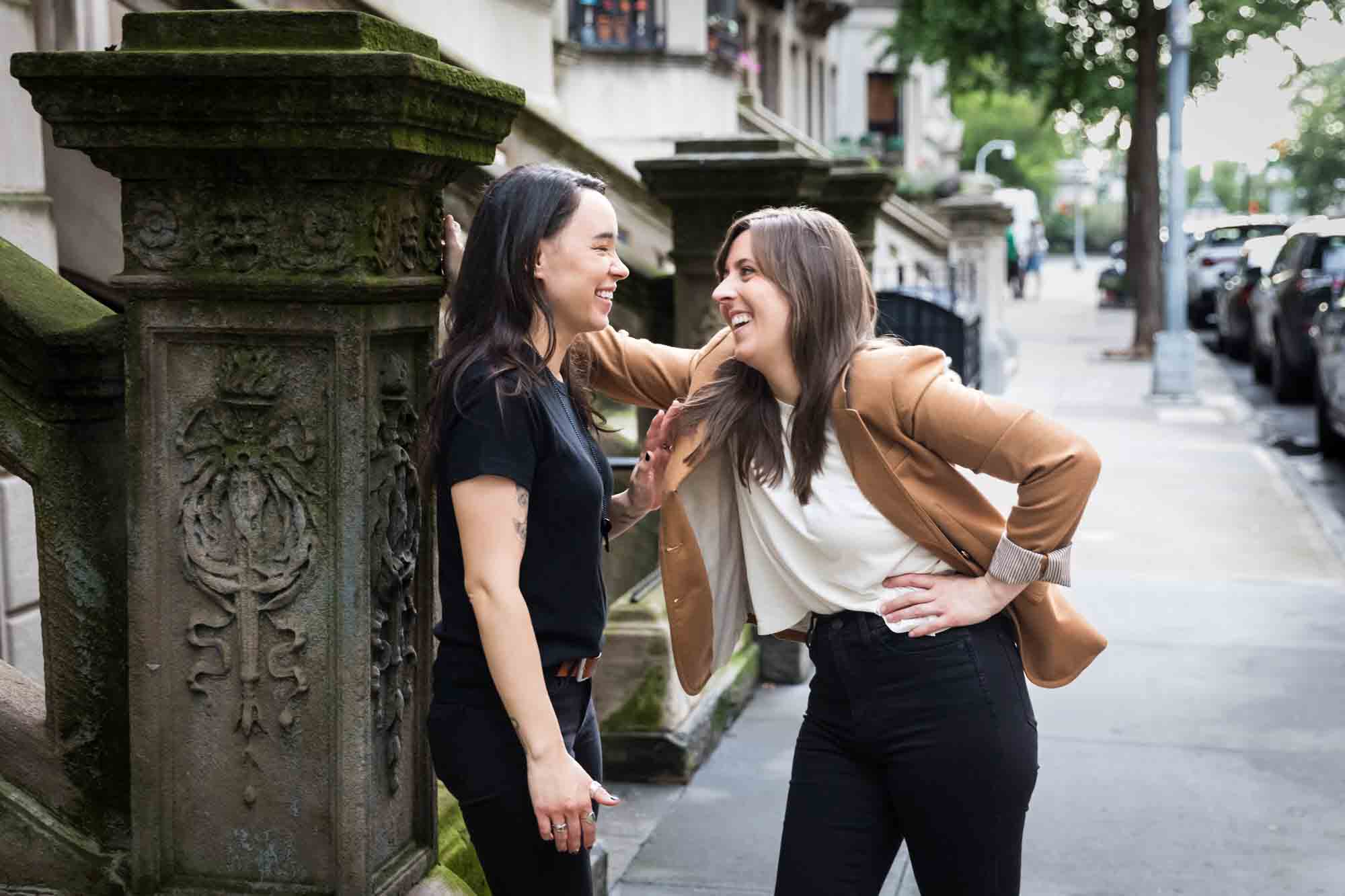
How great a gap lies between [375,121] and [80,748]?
136 cm

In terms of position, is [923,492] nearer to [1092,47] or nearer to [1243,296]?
[1243,296]

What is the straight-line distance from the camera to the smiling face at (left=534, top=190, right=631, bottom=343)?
109 inches

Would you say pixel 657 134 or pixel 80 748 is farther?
pixel 657 134

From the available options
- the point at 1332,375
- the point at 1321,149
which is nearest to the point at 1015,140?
the point at 1321,149

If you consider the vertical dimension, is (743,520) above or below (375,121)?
below

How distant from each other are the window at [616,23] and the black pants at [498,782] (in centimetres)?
1509

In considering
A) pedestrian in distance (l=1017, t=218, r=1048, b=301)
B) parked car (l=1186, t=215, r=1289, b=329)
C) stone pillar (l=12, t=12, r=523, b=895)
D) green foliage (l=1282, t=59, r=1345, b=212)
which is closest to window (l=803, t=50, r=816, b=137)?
pedestrian in distance (l=1017, t=218, r=1048, b=301)

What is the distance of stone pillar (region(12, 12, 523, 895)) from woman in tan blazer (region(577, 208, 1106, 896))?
61 cm

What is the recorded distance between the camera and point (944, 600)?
3070 mm

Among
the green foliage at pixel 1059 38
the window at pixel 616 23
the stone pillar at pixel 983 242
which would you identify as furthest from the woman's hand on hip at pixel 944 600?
the green foliage at pixel 1059 38

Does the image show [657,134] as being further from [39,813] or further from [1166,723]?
[39,813]

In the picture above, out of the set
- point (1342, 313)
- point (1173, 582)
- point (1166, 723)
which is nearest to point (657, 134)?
point (1342, 313)

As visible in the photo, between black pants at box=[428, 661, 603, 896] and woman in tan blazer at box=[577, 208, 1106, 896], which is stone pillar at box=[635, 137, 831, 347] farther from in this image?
black pants at box=[428, 661, 603, 896]

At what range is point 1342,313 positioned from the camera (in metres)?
13.7
